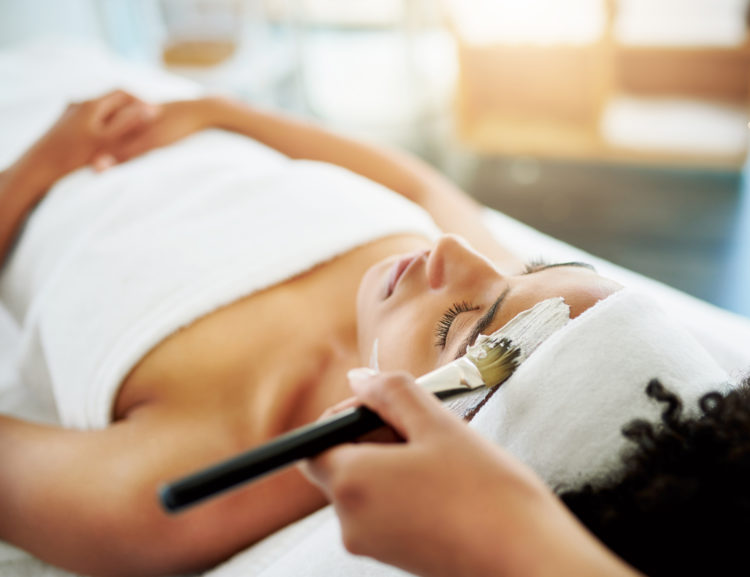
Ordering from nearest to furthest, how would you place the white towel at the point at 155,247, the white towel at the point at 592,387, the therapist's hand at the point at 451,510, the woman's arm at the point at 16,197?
the therapist's hand at the point at 451,510
the white towel at the point at 592,387
the white towel at the point at 155,247
the woman's arm at the point at 16,197

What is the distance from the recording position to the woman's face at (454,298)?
1.90ft

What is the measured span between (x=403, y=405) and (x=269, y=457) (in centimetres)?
8

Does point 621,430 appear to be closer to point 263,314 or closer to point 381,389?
point 381,389

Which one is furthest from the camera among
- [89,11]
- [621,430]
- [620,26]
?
[89,11]

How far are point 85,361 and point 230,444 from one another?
0.70ft

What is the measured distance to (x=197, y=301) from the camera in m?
0.82

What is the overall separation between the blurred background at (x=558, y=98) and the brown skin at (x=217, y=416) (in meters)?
1.27

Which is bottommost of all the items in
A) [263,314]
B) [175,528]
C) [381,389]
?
[175,528]

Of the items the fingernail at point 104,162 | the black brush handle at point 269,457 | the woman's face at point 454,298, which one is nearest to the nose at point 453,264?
the woman's face at point 454,298

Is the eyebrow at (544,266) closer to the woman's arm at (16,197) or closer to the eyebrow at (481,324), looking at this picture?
the eyebrow at (481,324)

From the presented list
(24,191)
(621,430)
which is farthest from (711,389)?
(24,191)

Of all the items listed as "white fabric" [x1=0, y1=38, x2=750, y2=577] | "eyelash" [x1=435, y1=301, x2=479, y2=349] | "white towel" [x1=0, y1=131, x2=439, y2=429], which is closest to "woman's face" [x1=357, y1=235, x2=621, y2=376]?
"eyelash" [x1=435, y1=301, x2=479, y2=349]

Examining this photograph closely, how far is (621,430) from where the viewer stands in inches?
18.7

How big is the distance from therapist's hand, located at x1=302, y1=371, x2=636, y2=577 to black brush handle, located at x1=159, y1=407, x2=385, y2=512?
0.6 inches
